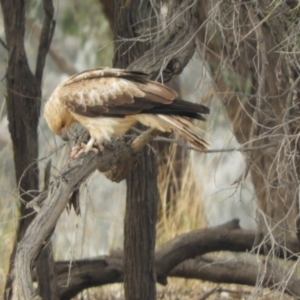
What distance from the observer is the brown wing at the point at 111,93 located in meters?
5.06

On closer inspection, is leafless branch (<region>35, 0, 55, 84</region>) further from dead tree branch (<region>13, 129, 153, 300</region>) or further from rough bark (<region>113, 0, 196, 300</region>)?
dead tree branch (<region>13, 129, 153, 300</region>)

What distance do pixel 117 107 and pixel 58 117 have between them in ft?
1.51

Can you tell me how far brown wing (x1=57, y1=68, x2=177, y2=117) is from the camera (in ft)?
16.6

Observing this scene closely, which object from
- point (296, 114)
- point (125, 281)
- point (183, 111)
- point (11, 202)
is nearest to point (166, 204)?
point (11, 202)

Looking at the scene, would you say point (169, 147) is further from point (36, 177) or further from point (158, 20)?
point (158, 20)

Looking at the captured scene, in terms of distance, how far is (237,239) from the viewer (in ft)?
24.2

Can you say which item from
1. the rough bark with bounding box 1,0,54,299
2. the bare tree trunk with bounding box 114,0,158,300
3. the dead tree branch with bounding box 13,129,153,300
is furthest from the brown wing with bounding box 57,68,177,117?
the rough bark with bounding box 1,0,54,299

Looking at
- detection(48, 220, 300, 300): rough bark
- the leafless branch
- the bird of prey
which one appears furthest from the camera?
detection(48, 220, 300, 300): rough bark

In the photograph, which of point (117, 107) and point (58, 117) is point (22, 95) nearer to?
point (58, 117)

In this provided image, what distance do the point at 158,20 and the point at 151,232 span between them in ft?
5.23

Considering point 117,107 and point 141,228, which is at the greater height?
point 117,107

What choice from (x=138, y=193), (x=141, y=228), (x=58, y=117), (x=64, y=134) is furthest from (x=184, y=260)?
(x=58, y=117)

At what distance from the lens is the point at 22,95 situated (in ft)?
22.4

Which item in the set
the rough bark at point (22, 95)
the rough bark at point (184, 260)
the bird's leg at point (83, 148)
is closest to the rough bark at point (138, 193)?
the rough bark at point (184, 260)
